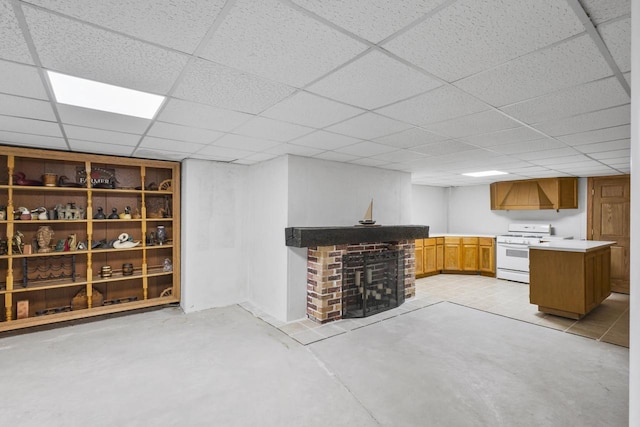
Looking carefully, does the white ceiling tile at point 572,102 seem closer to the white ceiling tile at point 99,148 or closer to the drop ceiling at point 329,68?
the drop ceiling at point 329,68

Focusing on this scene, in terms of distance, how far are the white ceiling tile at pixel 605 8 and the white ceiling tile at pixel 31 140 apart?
178 inches

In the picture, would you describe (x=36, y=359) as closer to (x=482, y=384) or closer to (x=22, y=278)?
(x=22, y=278)

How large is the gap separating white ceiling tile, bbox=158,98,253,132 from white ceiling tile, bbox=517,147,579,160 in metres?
3.69

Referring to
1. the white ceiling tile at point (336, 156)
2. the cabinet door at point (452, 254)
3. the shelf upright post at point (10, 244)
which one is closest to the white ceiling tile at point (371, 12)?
the white ceiling tile at point (336, 156)

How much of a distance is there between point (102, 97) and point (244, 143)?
1554 mm

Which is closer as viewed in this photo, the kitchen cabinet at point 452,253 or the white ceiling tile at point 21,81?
the white ceiling tile at point 21,81

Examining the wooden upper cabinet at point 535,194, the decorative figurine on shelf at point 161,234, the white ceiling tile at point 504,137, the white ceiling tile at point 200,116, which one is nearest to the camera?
the white ceiling tile at point 200,116

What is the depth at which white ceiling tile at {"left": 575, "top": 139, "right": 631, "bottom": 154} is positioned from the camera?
3.51m

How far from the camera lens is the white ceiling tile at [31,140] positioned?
11.0 ft

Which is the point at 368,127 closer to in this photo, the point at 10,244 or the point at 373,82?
the point at 373,82

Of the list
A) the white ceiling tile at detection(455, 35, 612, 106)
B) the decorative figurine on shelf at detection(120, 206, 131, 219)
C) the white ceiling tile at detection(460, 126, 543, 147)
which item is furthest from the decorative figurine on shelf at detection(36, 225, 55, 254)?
the white ceiling tile at detection(460, 126, 543, 147)

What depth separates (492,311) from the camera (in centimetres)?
474

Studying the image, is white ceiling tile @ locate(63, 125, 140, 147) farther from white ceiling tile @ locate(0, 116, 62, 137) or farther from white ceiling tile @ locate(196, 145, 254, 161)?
white ceiling tile @ locate(196, 145, 254, 161)

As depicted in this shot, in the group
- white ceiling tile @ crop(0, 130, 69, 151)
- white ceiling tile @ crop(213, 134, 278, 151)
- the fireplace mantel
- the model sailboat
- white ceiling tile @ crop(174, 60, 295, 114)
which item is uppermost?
white ceiling tile @ crop(174, 60, 295, 114)
